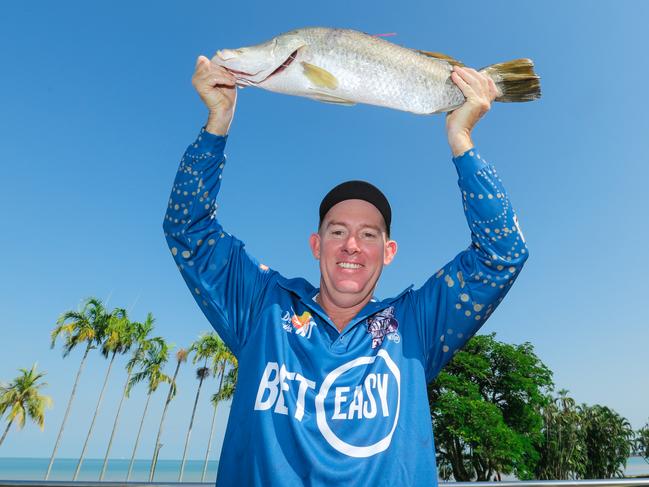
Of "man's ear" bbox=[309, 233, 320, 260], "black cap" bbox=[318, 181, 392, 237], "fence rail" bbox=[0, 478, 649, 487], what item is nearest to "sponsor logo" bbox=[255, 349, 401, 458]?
"man's ear" bbox=[309, 233, 320, 260]

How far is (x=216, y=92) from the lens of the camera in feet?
8.55

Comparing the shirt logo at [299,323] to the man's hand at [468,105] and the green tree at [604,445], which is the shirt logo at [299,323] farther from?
the green tree at [604,445]

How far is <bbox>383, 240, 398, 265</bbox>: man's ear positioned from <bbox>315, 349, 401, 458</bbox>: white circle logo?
640 mm

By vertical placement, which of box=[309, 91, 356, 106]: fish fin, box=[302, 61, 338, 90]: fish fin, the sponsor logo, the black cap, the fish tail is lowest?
the sponsor logo

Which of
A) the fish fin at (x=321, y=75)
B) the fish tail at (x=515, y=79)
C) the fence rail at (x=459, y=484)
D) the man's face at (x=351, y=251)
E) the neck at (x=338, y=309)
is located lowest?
the fence rail at (x=459, y=484)

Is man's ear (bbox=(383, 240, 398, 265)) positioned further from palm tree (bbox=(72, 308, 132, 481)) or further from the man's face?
palm tree (bbox=(72, 308, 132, 481))

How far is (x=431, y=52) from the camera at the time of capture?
2588mm

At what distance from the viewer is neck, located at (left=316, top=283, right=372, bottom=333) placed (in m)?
2.69

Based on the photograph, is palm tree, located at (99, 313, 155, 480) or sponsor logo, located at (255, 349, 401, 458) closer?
sponsor logo, located at (255, 349, 401, 458)

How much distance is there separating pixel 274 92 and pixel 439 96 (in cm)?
90

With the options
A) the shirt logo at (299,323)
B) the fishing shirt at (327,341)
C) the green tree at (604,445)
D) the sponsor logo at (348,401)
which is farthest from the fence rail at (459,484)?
the green tree at (604,445)

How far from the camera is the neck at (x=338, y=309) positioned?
2689 mm

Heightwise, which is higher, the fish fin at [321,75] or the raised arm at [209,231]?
the fish fin at [321,75]

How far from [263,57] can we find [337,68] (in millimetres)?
382
